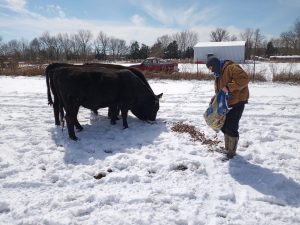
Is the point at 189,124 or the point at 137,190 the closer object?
the point at 137,190

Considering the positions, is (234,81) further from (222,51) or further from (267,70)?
(222,51)

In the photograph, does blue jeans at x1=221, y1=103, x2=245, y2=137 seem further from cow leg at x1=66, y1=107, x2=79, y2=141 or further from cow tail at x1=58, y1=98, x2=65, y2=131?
cow tail at x1=58, y1=98, x2=65, y2=131

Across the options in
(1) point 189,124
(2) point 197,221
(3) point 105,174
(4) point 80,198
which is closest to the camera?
(2) point 197,221

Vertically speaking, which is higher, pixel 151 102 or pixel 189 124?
pixel 151 102

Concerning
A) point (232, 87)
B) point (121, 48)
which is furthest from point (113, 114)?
point (121, 48)

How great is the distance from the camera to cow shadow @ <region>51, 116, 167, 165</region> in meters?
5.48

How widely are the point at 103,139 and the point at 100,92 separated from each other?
107cm

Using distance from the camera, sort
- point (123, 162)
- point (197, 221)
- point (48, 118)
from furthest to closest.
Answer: point (48, 118)
point (123, 162)
point (197, 221)

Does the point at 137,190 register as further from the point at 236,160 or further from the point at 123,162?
the point at 236,160

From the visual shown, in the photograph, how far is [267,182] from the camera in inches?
171

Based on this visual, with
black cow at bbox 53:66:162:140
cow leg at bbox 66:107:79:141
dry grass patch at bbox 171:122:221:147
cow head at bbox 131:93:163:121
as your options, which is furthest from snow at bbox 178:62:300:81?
cow leg at bbox 66:107:79:141

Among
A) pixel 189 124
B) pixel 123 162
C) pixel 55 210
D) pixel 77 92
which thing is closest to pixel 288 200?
pixel 123 162

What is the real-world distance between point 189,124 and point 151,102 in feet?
3.85

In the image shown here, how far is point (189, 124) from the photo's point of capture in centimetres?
747
